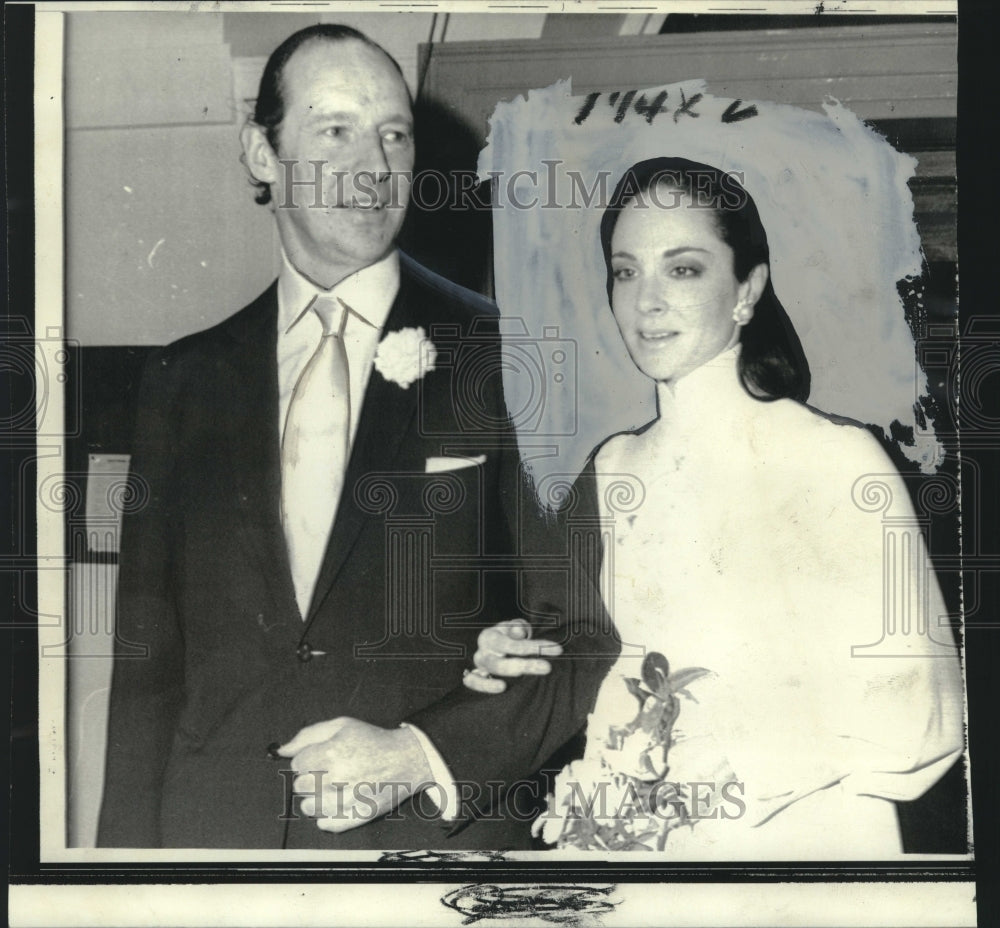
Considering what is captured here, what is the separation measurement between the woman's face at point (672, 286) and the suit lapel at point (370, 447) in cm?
50

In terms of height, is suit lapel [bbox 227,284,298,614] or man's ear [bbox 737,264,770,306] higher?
man's ear [bbox 737,264,770,306]

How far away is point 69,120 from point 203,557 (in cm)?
110

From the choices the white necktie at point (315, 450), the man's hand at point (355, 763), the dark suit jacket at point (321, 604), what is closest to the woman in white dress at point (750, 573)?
the dark suit jacket at point (321, 604)

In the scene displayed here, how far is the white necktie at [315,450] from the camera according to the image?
2.26 m

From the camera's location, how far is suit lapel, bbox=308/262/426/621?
7.37 feet

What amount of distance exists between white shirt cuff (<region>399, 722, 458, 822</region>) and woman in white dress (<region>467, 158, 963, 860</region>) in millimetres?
177

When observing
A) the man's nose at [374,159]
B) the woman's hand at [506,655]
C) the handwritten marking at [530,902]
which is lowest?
the handwritten marking at [530,902]

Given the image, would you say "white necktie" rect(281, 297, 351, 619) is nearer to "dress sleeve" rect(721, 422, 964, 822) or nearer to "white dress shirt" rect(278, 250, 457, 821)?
"white dress shirt" rect(278, 250, 457, 821)

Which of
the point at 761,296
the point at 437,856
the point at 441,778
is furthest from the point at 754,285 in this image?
the point at 437,856

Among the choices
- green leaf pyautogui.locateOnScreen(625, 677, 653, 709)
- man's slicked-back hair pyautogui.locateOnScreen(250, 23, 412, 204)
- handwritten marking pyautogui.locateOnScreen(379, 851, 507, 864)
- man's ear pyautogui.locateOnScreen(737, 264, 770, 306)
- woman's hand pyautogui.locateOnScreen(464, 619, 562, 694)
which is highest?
man's slicked-back hair pyautogui.locateOnScreen(250, 23, 412, 204)

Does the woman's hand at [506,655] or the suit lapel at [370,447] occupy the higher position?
the suit lapel at [370,447]

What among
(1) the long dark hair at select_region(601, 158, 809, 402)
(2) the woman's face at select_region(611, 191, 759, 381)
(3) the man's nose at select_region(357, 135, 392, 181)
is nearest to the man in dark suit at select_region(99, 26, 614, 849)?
(3) the man's nose at select_region(357, 135, 392, 181)

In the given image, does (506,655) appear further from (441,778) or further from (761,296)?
(761,296)

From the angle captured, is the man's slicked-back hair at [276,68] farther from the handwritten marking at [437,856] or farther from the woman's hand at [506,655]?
the handwritten marking at [437,856]
